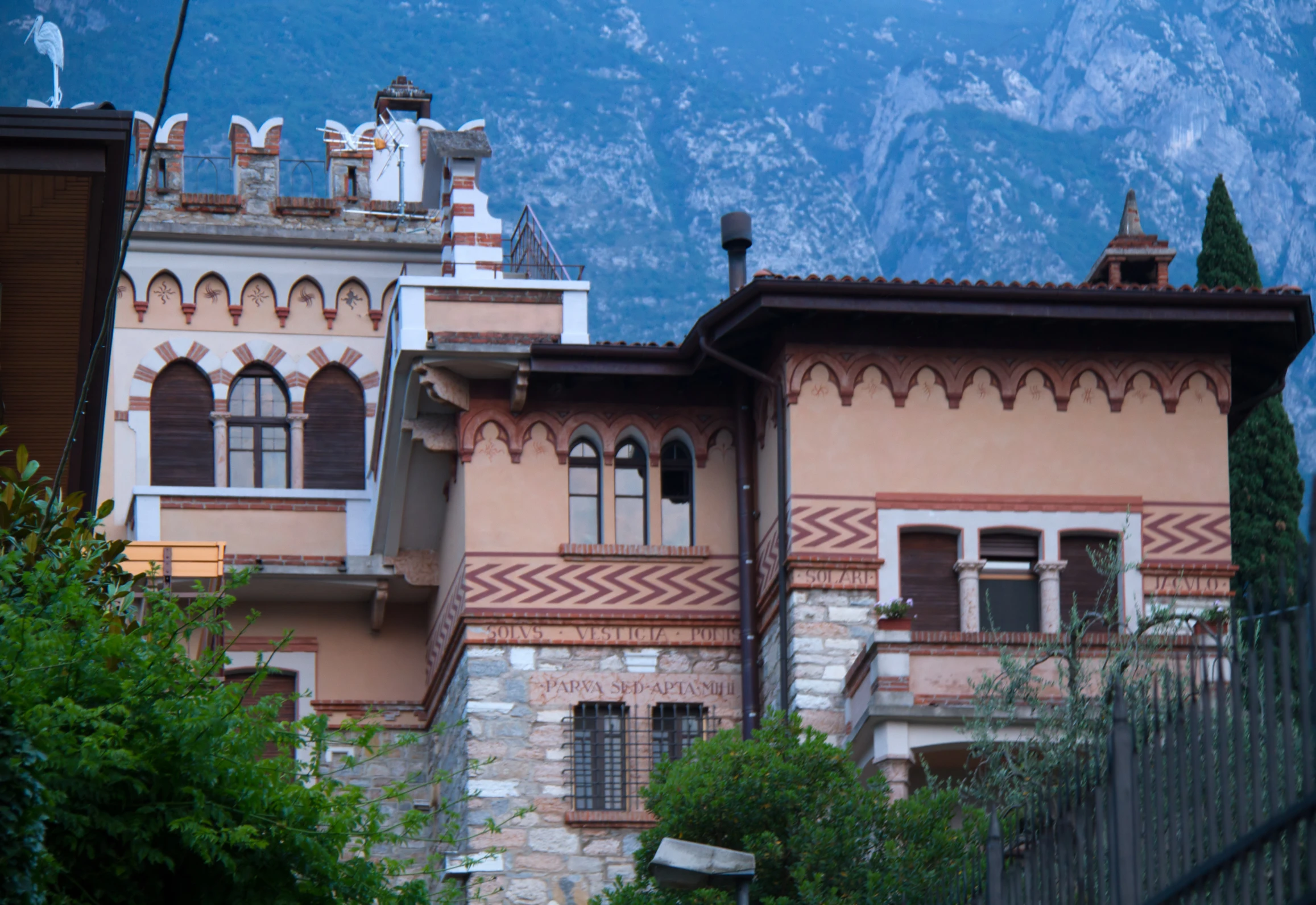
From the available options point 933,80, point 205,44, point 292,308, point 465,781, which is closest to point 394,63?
point 205,44

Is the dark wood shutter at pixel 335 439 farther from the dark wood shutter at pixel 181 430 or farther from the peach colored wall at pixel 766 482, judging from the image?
the peach colored wall at pixel 766 482

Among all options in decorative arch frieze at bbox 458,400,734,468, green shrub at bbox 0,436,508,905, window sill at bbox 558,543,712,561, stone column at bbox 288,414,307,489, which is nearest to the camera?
green shrub at bbox 0,436,508,905

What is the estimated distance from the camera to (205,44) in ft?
348

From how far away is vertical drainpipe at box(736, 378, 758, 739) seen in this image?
861 inches

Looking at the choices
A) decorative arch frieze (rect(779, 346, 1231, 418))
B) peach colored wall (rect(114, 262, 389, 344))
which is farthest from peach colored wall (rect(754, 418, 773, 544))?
peach colored wall (rect(114, 262, 389, 344))

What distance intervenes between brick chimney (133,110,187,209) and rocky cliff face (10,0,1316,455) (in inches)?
2316

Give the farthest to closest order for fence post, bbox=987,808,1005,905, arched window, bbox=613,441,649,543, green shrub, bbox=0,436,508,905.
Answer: arched window, bbox=613,441,649,543 → green shrub, bbox=0,436,508,905 → fence post, bbox=987,808,1005,905

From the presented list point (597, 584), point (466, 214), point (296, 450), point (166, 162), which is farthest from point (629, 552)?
point (166, 162)

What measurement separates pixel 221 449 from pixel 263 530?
2050mm

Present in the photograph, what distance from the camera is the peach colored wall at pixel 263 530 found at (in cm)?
2612

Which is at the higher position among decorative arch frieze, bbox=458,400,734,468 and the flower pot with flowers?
decorative arch frieze, bbox=458,400,734,468

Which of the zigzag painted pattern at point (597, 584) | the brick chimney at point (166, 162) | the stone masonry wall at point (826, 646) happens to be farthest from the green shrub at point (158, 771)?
the brick chimney at point (166, 162)

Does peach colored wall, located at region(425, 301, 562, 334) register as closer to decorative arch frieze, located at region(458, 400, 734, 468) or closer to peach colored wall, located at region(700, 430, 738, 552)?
decorative arch frieze, located at region(458, 400, 734, 468)

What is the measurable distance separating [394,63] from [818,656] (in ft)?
311
